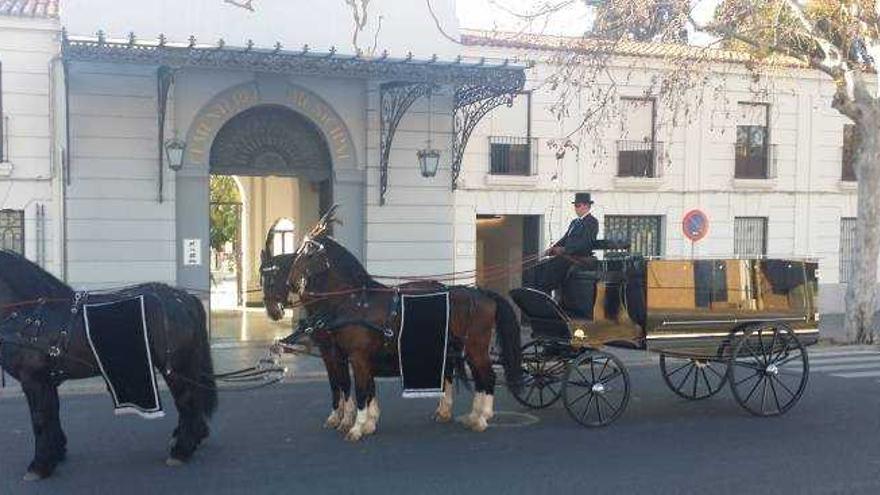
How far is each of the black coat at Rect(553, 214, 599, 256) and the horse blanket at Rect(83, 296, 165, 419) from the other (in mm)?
4225

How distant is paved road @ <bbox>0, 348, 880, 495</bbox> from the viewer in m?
6.68

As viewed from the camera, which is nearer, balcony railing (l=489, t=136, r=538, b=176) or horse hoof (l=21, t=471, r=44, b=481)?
horse hoof (l=21, t=471, r=44, b=481)

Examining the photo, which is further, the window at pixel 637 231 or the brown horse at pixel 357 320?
the window at pixel 637 231

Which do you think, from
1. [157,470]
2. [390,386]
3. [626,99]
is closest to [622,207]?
[626,99]

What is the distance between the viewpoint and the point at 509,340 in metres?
8.66

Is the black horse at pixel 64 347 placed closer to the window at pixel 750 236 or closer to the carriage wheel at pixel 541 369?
the carriage wheel at pixel 541 369

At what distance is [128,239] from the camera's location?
1520 cm

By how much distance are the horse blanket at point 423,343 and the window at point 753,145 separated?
1376 cm

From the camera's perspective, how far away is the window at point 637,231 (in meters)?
19.1

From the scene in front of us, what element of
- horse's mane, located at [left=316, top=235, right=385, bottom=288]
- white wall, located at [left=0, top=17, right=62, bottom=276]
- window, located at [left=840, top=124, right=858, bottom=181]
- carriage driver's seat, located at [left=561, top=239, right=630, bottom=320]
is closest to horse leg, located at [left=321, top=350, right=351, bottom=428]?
horse's mane, located at [left=316, top=235, right=385, bottom=288]

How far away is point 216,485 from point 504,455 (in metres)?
2.42

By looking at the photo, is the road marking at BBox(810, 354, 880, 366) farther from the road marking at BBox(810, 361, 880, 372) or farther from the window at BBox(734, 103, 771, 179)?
the window at BBox(734, 103, 771, 179)

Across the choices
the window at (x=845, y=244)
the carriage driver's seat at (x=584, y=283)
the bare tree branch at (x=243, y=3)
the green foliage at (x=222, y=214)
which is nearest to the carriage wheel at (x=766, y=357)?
the carriage driver's seat at (x=584, y=283)

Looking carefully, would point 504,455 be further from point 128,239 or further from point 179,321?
point 128,239
